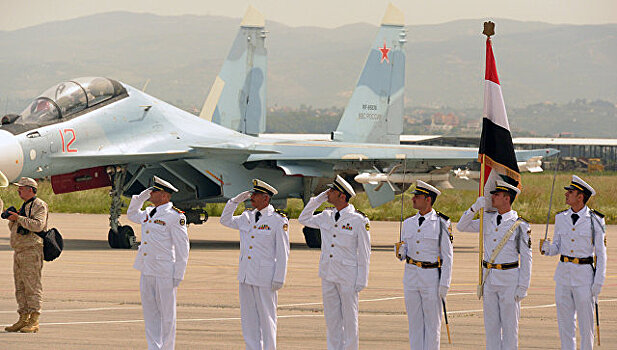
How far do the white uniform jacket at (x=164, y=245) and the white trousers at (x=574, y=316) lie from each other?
344 cm

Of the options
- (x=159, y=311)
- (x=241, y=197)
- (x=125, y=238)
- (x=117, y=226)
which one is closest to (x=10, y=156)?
(x=117, y=226)

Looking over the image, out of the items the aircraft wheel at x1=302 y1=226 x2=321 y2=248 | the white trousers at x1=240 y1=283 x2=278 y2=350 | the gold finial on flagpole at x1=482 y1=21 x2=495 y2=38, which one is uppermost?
the gold finial on flagpole at x1=482 y1=21 x2=495 y2=38

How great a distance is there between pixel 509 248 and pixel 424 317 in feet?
3.18

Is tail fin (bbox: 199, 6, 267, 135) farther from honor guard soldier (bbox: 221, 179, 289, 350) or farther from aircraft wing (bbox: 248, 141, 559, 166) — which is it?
honor guard soldier (bbox: 221, 179, 289, 350)

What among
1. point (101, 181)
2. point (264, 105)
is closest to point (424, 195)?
point (101, 181)

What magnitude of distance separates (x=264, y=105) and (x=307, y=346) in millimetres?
18598

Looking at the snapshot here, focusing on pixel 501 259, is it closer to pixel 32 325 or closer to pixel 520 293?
pixel 520 293

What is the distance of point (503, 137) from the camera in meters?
9.52

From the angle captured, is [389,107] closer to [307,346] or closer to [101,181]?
[101,181]

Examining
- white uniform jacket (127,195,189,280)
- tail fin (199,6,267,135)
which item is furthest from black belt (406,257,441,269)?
tail fin (199,6,267,135)

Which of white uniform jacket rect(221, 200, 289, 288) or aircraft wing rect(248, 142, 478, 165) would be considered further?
aircraft wing rect(248, 142, 478, 165)

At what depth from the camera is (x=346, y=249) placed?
873 cm

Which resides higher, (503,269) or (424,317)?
(503,269)

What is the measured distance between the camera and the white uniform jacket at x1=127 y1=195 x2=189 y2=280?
8.80 m
